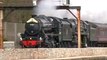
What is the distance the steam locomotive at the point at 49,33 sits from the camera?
1307 inches

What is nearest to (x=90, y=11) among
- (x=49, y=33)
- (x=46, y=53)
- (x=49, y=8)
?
(x=49, y=33)

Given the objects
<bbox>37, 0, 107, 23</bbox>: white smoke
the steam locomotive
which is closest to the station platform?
the steam locomotive

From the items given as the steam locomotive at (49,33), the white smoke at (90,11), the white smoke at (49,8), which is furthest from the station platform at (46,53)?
the white smoke at (90,11)

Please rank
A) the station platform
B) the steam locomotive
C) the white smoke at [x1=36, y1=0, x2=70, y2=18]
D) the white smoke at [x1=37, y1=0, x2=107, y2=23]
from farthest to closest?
the white smoke at [x1=37, y1=0, x2=107, y2=23] < the steam locomotive < the white smoke at [x1=36, y1=0, x2=70, y2=18] < the station platform

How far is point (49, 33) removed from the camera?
113 feet

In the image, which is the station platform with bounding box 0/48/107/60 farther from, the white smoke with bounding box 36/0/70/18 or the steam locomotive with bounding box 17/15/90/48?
the steam locomotive with bounding box 17/15/90/48

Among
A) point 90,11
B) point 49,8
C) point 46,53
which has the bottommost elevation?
point 46,53

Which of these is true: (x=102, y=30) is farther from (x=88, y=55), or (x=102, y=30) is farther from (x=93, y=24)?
(x=88, y=55)

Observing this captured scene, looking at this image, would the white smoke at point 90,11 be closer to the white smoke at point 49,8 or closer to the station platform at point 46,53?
the white smoke at point 49,8

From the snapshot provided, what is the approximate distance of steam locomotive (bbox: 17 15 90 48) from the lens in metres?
33.2

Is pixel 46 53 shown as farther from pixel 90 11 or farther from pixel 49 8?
pixel 90 11

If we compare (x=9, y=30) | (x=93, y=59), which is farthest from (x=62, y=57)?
(x=9, y=30)

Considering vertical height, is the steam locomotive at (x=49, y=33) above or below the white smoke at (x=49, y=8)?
below

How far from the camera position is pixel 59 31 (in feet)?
114
